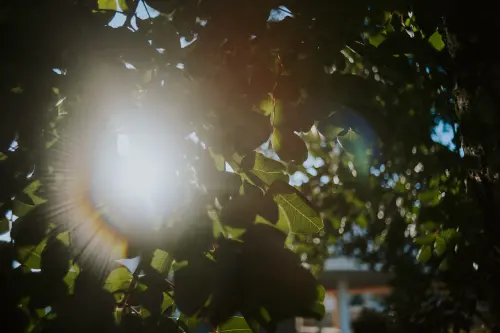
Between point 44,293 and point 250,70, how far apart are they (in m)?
1.03

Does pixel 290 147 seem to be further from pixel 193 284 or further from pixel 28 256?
pixel 28 256

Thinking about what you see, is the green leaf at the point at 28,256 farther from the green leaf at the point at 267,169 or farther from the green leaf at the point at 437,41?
the green leaf at the point at 437,41

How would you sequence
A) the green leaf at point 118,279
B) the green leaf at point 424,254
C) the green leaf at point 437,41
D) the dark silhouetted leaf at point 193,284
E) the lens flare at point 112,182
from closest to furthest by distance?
the dark silhouetted leaf at point 193,284
the lens flare at point 112,182
the green leaf at point 118,279
the green leaf at point 437,41
the green leaf at point 424,254

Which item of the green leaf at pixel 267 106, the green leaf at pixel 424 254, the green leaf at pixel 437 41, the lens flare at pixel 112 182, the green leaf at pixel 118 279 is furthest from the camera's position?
the green leaf at pixel 424 254

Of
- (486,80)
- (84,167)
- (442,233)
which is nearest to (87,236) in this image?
(84,167)

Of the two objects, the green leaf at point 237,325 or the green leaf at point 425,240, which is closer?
the green leaf at point 237,325

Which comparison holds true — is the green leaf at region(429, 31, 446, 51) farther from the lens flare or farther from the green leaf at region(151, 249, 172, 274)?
the green leaf at region(151, 249, 172, 274)

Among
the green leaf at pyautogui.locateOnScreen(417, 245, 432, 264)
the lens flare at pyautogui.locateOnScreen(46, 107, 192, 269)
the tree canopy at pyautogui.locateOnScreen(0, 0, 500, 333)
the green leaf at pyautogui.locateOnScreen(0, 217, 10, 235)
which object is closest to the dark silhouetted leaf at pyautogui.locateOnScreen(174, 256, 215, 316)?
the tree canopy at pyautogui.locateOnScreen(0, 0, 500, 333)

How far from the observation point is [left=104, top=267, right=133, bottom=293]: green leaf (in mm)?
1412

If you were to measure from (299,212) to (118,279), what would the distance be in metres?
0.65

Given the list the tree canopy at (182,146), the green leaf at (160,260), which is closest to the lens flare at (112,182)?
the tree canopy at (182,146)

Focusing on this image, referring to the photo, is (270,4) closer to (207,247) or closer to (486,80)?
(207,247)

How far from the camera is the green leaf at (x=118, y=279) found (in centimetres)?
141

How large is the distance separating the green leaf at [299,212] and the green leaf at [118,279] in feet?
1.88
